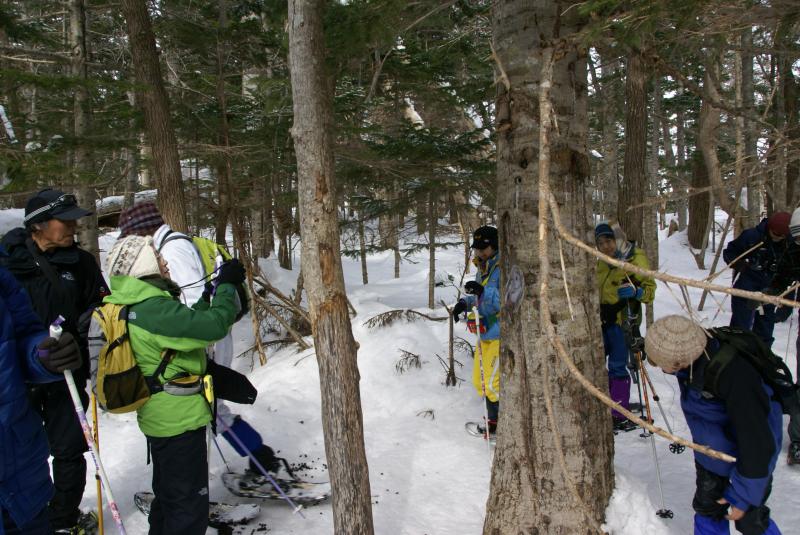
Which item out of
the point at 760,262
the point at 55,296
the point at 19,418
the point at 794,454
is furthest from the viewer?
the point at 760,262

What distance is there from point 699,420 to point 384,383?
4228mm

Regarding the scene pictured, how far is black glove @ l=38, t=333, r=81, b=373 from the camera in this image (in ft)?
8.18

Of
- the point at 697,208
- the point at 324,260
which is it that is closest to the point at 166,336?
the point at 324,260

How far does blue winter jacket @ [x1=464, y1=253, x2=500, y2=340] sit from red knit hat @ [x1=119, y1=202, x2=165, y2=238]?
2.82 meters

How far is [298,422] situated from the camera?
556 centimetres

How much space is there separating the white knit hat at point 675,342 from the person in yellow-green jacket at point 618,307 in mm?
2368

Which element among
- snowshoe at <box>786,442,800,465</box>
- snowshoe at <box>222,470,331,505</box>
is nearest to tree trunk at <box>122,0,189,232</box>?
snowshoe at <box>222,470,331,505</box>

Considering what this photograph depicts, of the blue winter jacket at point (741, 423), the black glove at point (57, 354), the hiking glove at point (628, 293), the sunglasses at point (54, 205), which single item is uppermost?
the sunglasses at point (54, 205)

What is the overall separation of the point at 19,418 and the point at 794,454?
555 centimetres

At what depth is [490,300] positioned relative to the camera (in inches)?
185

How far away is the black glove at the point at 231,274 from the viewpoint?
125 inches

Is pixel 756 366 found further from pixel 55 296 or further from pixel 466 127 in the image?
pixel 466 127

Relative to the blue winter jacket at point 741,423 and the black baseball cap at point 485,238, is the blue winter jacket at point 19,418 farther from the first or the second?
the black baseball cap at point 485,238

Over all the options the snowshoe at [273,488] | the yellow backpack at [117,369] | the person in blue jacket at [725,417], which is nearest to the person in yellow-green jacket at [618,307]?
the person in blue jacket at [725,417]
